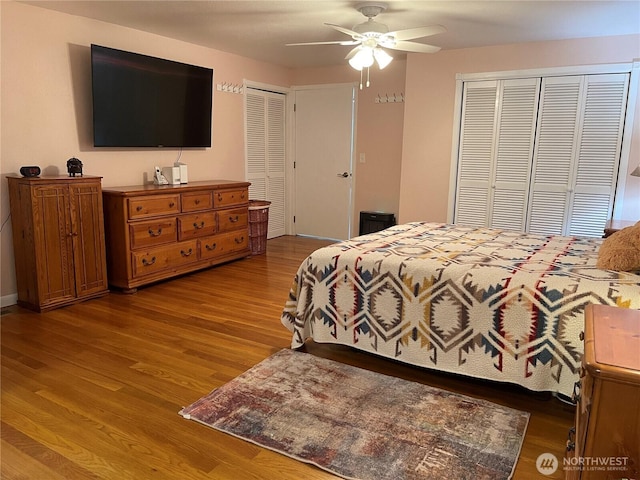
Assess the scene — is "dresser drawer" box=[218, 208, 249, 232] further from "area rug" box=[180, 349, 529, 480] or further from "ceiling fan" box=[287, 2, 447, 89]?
"area rug" box=[180, 349, 529, 480]

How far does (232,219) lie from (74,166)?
1.78m

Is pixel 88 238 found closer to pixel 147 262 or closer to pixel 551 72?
pixel 147 262

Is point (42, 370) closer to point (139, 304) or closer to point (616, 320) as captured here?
point (139, 304)

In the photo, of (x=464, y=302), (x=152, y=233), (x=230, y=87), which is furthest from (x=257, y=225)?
(x=464, y=302)

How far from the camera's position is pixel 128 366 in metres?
2.77

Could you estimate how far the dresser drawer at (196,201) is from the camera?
4.56 metres

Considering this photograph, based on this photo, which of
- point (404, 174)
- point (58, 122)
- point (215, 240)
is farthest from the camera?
point (404, 174)

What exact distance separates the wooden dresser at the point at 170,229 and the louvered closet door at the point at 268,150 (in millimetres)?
1040

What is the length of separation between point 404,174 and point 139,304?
336 cm

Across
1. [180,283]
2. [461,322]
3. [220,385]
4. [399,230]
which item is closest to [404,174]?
[399,230]

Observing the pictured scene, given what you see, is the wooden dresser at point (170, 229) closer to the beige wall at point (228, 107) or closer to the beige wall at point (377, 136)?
the beige wall at point (228, 107)

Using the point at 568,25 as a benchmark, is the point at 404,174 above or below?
below

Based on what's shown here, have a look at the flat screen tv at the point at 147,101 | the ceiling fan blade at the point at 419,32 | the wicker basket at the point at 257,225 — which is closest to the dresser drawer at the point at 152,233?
the flat screen tv at the point at 147,101

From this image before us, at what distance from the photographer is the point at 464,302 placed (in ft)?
8.09
